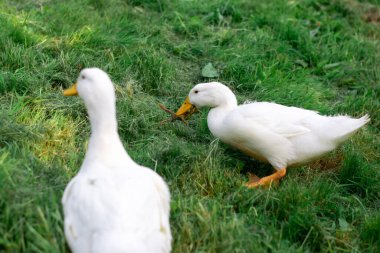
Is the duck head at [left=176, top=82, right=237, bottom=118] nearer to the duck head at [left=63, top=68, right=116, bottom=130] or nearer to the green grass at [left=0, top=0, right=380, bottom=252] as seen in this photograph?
the green grass at [left=0, top=0, right=380, bottom=252]

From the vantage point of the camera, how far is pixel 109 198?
2.94 m

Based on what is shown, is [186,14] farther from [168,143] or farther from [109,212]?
[109,212]

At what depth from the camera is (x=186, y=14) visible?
21.7ft

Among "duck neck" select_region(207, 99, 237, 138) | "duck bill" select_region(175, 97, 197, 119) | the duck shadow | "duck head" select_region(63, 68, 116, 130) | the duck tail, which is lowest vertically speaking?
the duck shadow

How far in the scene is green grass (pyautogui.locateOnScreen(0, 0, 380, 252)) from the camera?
3350mm

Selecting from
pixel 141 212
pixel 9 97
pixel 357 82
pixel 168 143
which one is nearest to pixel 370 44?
pixel 357 82

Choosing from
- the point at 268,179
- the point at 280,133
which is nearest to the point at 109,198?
the point at 268,179

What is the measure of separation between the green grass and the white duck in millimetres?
180

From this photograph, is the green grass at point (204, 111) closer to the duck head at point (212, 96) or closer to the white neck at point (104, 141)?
the duck head at point (212, 96)

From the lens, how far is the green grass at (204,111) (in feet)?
11.0

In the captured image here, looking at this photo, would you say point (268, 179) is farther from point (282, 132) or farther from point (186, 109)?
point (186, 109)

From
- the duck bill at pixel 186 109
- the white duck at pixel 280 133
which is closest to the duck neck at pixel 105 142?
the white duck at pixel 280 133

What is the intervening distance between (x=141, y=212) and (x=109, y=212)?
0.57 feet

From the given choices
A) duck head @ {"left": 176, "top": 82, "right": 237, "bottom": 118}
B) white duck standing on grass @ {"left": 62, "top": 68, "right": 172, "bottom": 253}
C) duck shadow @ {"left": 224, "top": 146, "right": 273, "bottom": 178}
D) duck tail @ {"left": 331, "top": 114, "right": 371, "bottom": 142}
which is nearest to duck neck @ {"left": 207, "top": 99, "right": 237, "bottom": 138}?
duck head @ {"left": 176, "top": 82, "right": 237, "bottom": 118}
